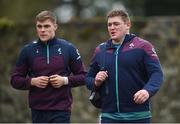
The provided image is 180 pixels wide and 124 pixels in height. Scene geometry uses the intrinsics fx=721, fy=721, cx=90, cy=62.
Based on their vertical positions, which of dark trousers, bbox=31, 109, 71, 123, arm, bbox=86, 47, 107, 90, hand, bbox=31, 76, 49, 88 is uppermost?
arm, bbox=86, 47, 107, 90

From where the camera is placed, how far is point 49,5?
23859mm

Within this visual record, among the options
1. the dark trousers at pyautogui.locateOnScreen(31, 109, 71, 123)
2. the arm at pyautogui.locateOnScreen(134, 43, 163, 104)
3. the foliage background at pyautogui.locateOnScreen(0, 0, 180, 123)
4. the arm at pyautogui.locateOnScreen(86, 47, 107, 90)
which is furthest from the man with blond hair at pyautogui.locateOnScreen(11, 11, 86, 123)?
the foliage background at pyautogui.locateOnScreen(0, 0, 180, 123)

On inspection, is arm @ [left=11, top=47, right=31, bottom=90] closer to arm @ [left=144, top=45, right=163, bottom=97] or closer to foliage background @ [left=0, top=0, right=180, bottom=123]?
arm @ [left=144, top=45, right=163, bottom=97]

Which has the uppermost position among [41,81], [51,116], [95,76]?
[95,76]

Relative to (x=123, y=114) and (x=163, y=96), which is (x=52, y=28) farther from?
(x=163, y=96)

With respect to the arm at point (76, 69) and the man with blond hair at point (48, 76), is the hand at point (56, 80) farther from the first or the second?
the arm at point (76, 69)

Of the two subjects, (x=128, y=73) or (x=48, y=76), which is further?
(x=48, y=76)

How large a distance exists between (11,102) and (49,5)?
12001 mm

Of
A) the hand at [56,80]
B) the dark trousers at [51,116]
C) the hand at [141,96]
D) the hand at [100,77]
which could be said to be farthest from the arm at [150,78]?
the dark trousers at [51,116]

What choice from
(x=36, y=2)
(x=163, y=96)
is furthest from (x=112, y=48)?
(x=36, y=2)

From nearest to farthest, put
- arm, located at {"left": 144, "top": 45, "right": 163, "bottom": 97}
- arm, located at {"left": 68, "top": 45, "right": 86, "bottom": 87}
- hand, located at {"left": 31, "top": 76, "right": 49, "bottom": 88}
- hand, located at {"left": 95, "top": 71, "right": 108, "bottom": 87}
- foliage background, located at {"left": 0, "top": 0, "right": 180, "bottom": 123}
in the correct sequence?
1. arm, located at {"left": 144, "top": 45, "right": 163, "bottom": 97}
2. hand, located at {"left": 95, "top": 71, "right": 108, "bottom": 87}
3. hand, located at {"left": 31, "top": 76, "right": 49, "bottom": 88}
4. arm, located at {"left": 68, "top": 45, "right": 86, "bottom": 87}
5. foliage background, located at {"left": 0, "top": 0, "right": 180, "bottom": 123}

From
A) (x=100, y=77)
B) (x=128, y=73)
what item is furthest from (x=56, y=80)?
(x=128, y=73)

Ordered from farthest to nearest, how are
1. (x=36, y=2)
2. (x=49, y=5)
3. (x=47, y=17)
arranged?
(x=49, y=5) → (x=36, y=2) → (x=47, y=17)

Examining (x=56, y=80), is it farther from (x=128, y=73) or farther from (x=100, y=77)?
(x=128, y=73)
